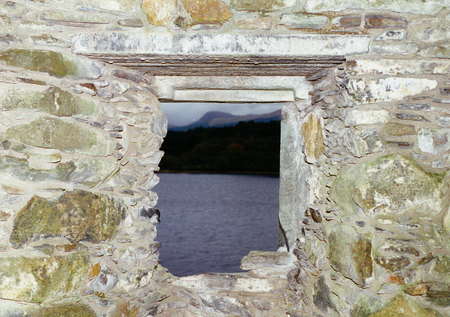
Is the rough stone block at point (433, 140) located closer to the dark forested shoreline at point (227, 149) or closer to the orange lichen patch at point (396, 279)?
the orange lichen patch at point (396, 279)

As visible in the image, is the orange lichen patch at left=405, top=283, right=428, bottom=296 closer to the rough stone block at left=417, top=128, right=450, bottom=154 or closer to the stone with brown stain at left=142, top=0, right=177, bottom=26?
the rough stone block at left=417, top=128, right=450, bottom=154

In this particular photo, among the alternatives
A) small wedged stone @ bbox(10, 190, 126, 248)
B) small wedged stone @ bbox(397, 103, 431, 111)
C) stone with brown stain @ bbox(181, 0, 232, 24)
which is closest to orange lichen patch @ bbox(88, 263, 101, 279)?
small wedged stone @ bbox(10, 190, 126, 248)

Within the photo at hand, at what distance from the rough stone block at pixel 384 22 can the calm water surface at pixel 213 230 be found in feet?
16.8

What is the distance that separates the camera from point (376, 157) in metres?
2.01

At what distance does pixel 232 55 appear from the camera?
6.57ft

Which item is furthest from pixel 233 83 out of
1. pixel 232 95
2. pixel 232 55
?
pixel 232 55

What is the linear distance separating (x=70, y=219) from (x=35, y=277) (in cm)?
29

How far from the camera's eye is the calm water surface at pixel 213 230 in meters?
7.29

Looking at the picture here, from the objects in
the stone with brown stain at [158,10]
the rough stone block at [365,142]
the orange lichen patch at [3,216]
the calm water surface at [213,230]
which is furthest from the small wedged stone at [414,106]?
the calm water surface at [213,230]

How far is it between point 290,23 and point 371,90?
494mm

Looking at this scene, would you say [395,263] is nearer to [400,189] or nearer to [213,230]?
[400,189]

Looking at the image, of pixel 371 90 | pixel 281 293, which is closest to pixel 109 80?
pixel 371 90

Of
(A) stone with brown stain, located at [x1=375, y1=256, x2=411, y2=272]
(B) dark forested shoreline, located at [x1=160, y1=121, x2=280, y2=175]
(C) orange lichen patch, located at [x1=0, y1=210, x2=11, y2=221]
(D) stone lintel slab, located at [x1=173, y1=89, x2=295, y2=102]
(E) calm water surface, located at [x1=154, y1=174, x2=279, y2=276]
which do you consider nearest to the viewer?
(C) orange lichen patch, located at [x1=0, y1=210, x2=11, y2=221]

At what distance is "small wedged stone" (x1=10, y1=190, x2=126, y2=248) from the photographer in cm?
187
